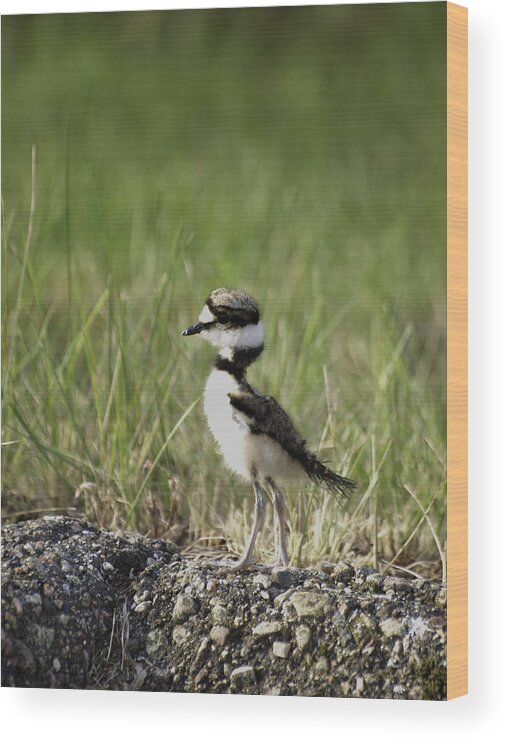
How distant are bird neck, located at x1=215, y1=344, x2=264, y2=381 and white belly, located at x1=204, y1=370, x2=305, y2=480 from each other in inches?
0.7

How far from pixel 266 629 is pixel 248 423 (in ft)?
1.84

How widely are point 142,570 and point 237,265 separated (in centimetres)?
89

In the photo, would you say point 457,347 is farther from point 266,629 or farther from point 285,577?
point 266,629

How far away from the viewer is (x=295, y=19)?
13.1 ft

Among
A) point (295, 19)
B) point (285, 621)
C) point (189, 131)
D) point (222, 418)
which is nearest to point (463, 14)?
point (295, 19)

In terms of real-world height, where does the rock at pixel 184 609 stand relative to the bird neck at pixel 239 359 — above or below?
below

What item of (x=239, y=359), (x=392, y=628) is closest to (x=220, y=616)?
(x=392, y=628)

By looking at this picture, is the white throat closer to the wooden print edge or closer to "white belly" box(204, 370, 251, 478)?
"white belly" box(204, 370, 251, 478)

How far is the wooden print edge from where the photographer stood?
3.88 m

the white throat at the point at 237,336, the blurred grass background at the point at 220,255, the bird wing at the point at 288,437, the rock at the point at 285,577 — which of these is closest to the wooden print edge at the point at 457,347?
the blurred grass background at the point at 220,255

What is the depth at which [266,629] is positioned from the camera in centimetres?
Result: 393

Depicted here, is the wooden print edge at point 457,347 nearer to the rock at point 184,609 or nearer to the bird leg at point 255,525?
the bird leg at point 255,525

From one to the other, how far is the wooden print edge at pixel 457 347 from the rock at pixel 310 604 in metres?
0.33

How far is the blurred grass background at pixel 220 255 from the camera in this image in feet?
12.9
